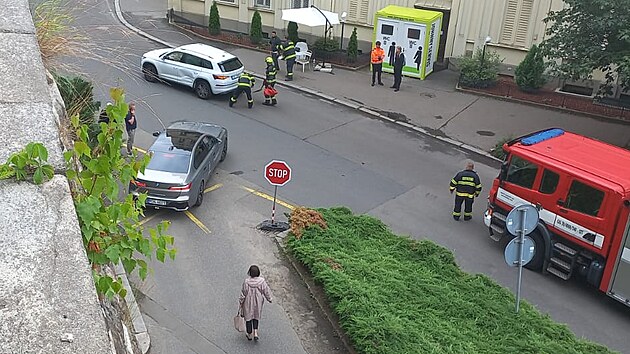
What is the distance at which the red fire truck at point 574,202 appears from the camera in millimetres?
11578

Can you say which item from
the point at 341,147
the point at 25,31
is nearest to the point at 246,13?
the point at 341,147

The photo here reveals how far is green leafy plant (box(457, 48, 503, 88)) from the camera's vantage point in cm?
2361

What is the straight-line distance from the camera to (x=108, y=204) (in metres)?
3.59

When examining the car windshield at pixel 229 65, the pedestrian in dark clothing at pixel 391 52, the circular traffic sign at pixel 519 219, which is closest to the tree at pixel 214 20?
the car windshield at pixel 229 65

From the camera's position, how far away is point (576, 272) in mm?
12516

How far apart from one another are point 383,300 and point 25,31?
6744mm

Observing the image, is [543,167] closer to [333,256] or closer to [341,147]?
[333,256]

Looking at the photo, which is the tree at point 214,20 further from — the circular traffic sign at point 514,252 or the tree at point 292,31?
the circular traffic sign at point 514,252

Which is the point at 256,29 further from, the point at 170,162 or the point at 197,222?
the point at 197,222

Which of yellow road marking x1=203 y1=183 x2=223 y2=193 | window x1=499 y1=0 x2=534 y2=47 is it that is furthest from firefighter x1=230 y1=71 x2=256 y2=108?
window x1=499 y1=0 x2=534 y2=47

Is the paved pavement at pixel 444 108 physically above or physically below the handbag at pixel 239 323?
above

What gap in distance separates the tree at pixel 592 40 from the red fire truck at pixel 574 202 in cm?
321

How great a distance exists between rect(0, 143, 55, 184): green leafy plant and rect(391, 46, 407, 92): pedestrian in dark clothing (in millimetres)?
21034

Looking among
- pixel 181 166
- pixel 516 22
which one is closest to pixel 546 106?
pixel 516 22
